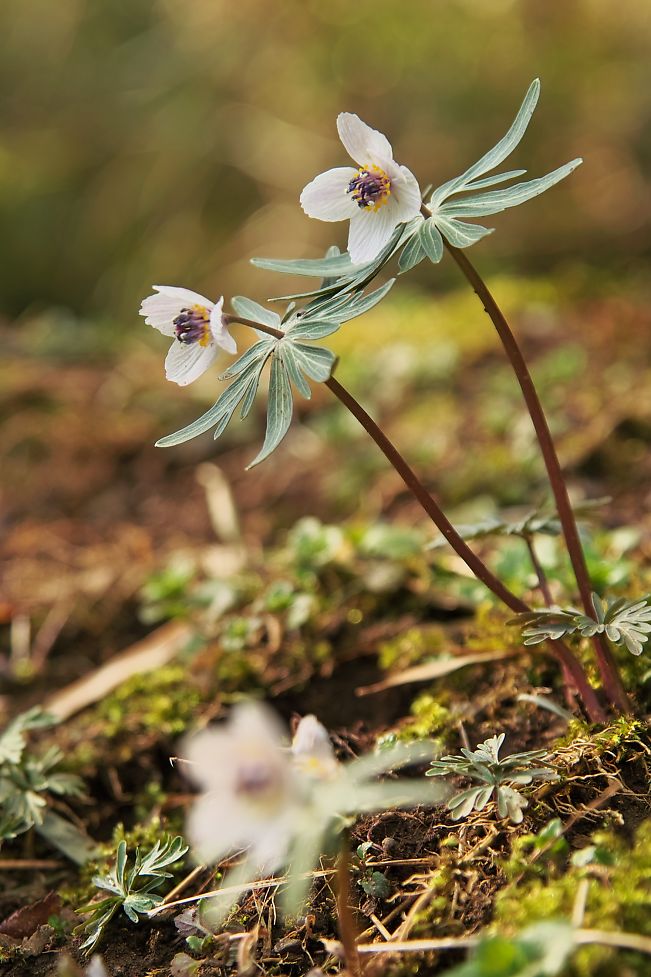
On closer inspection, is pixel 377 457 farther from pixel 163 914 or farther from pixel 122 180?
pixel 122 180

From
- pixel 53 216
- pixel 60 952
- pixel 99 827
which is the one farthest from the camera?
pixel 53 216

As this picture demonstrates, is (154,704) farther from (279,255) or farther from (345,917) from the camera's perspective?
(279,255)

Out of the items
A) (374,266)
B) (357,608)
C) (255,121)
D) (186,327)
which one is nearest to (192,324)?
(186,327)

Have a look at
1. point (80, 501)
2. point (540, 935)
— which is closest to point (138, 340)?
point (80, 501)

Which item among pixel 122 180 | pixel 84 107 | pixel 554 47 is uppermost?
pixel 84 107

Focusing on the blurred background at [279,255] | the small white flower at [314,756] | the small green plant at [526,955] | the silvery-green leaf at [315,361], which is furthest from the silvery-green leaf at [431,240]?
the blurred background at [279,255]

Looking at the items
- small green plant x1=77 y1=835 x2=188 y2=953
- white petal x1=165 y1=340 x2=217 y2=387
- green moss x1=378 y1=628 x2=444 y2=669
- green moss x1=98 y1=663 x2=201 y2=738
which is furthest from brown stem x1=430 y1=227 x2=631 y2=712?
green moss x1=98 y1=663 x2=201 y2=738
